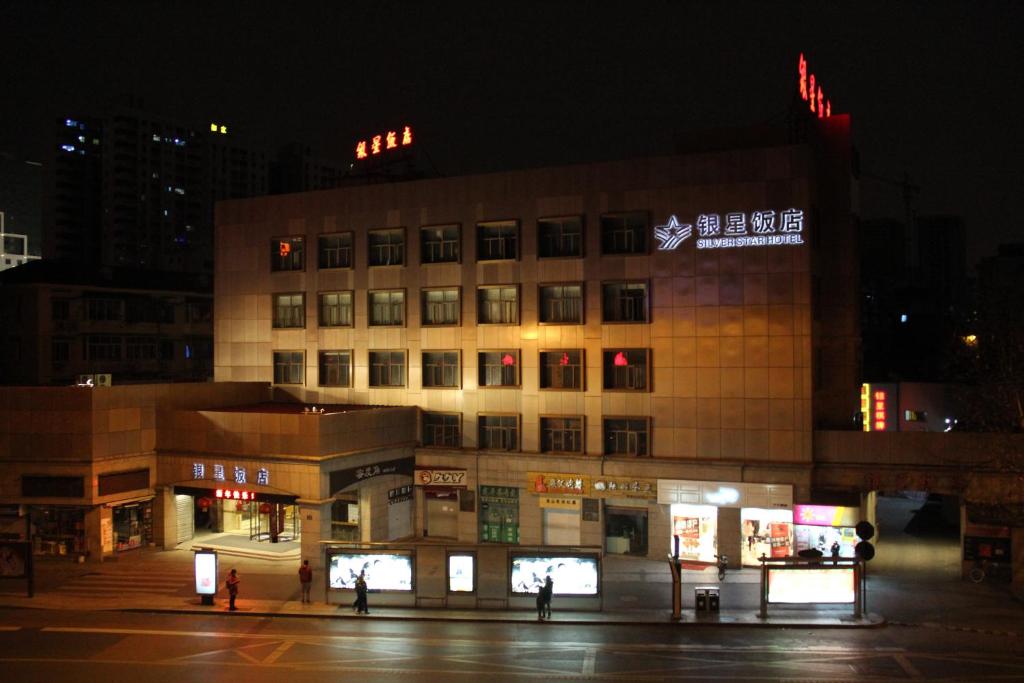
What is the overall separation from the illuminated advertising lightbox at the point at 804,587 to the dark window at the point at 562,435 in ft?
40.6

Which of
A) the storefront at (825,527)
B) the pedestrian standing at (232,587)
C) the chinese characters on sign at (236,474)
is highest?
the chinese characters on sign at (236,474)

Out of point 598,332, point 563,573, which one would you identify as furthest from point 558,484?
point 563,573

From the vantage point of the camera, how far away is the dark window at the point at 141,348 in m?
70.9

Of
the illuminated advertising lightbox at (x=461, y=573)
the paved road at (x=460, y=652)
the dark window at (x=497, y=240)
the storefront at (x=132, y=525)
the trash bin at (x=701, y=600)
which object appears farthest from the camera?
the dark window at (x=497, y=240)

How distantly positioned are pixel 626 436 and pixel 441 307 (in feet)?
37.9

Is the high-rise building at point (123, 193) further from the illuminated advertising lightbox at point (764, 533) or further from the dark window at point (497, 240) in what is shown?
the illuminated advertising lightbox at point (764, 533)

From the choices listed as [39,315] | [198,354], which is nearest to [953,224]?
[198,354]

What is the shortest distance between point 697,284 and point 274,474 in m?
20.5

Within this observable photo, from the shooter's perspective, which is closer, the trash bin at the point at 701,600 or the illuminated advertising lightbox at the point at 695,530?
the trash bin at the point at 701,600

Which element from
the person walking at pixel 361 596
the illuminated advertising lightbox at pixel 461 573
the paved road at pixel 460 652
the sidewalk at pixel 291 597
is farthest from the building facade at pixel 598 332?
the paved road at pixel 460 652

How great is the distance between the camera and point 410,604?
31.3 meters

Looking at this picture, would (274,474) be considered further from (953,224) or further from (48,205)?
(953,224)

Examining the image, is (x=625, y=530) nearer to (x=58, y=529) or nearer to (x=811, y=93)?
(x=811, y=93)

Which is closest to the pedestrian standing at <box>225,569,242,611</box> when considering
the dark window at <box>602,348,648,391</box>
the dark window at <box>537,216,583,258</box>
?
the dark window at <box>602,348,648,391</box>
